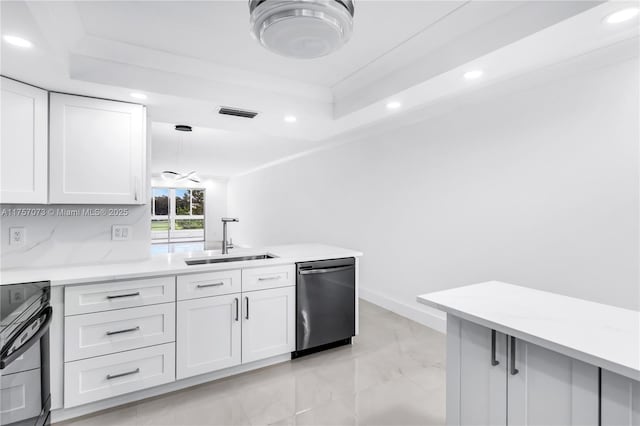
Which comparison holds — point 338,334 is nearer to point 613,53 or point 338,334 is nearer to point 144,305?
point 144,305

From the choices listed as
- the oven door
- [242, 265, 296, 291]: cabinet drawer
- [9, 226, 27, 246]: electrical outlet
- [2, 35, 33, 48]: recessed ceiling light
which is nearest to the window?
[9, 226, 27, 246]: electrical outlet

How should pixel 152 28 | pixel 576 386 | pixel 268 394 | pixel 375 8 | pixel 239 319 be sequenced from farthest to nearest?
1. pixel 239 319
2. pixel 268 394
3. pixel 152 28
4. pixel 375 8
5. pixel 576 386

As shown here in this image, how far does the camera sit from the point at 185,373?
7.57 feet

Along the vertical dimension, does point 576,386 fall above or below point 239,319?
above

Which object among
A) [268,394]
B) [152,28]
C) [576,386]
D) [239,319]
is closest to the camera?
[576,386]

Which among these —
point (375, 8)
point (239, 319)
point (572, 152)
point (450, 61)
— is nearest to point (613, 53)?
point (572, 152)

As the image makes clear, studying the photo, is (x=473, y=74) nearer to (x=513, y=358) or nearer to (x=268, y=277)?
(x=513, y=358)

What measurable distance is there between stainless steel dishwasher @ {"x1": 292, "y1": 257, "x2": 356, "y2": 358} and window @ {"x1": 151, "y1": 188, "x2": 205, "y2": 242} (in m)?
10.1

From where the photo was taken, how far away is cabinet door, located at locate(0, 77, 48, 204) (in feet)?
6.47

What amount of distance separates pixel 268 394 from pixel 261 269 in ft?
2.98

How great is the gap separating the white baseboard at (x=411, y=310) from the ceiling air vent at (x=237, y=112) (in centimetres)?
275

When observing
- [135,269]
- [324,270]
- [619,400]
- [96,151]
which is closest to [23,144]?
[96,151]

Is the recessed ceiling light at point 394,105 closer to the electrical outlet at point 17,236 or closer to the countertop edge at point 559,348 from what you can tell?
the countertop edge at point 559,348

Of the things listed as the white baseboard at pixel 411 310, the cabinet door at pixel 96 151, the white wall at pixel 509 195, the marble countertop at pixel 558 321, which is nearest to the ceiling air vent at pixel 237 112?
the cabinet door at pixel 96 151
